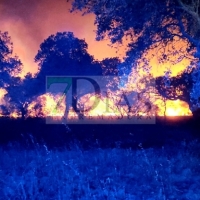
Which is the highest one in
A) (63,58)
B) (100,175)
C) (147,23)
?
(63,58)

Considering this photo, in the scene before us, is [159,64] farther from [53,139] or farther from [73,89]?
[73,89]

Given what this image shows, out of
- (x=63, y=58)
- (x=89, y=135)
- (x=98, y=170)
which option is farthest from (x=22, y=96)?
(x=98, y=170)

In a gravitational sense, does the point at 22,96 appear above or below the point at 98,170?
above

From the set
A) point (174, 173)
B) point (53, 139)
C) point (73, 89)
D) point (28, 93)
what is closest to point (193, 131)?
point (53, 139)

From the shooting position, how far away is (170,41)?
1157 cm

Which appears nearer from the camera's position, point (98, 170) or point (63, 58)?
point (98, 170)

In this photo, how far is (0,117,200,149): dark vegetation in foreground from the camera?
47.9ft

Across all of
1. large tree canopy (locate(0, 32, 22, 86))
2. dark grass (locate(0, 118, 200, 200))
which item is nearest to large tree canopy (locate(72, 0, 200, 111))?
dark grass (locate(0, 118, 200, 200))

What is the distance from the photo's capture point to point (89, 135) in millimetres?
16781

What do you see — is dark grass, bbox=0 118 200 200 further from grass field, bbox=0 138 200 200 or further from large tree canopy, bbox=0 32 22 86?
large tree canopy, bbox=0 32 22 86

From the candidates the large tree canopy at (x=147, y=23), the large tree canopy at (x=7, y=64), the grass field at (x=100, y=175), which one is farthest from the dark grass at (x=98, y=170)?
the large tree canopy at (x=7, y=64)

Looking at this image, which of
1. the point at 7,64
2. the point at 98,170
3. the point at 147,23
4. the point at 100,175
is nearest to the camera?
the point at 100,175

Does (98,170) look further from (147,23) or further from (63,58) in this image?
(63,58)

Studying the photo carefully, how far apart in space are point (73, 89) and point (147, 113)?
6.59m
